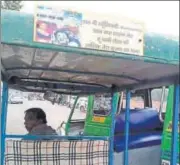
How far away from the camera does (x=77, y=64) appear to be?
296 cm

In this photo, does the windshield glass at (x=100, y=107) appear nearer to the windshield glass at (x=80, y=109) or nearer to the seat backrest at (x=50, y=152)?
the windshield glass at (x=80, y=109)

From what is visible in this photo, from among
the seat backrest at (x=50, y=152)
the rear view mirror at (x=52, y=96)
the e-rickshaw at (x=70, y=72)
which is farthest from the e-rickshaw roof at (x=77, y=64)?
the seat backrest at (x=50, y=152)

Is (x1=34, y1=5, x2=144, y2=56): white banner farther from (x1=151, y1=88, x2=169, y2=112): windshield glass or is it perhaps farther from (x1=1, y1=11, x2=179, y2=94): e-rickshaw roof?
(x1=151, y1=88, x2=169, y2=112): windshield glass

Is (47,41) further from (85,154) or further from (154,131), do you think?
(154,131)

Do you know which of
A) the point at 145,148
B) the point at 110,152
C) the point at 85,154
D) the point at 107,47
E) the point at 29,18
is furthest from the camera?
the point at 145,148

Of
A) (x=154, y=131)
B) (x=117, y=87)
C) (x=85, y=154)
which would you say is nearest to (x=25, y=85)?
(x=117, y=87)

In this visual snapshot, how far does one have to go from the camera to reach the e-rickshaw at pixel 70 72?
2.10m

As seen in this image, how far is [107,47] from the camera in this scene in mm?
2164

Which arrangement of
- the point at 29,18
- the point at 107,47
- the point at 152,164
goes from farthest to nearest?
the point at 152,164
the point at 107,47
the point at 29,18

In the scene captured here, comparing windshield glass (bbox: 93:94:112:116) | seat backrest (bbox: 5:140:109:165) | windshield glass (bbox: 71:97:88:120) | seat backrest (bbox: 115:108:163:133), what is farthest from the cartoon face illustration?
windshield glass (bbox: 71:97:88:120)

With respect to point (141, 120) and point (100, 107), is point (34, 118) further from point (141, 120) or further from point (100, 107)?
point (141, 120)

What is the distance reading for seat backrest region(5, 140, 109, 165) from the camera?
311cm

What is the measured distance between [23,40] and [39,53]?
1.78ft

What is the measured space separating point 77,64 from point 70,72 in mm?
430
